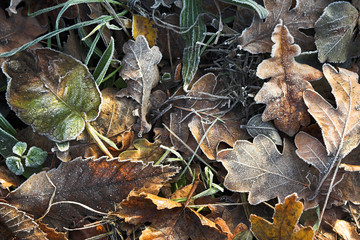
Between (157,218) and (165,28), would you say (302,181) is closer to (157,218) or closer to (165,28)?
(157,218)

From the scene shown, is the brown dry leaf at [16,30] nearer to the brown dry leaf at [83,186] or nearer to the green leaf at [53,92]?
the green leaf at [53,92]

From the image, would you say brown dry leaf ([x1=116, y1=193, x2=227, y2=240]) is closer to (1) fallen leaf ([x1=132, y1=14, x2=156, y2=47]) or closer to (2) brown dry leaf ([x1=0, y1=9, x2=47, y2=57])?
(1) fallen leaf ([x1=132, y1=14, x2=156, y2=47])

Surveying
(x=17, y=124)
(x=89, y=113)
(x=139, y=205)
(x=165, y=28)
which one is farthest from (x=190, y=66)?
(x=17, y=124)

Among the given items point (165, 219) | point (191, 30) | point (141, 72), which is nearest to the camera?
point (165, 219)

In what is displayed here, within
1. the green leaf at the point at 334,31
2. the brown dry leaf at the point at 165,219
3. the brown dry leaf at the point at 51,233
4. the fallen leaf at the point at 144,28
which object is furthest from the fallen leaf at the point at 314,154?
the brown dry leaf at the point at 51,233

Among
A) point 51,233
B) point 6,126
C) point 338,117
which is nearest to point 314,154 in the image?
point 338,117

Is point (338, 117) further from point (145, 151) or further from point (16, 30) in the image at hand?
point (16, 30)

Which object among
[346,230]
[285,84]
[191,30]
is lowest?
[346,230]

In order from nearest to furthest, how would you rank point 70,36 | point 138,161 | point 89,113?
1. point 138,161
2. point 89,113
3. point 70,36
